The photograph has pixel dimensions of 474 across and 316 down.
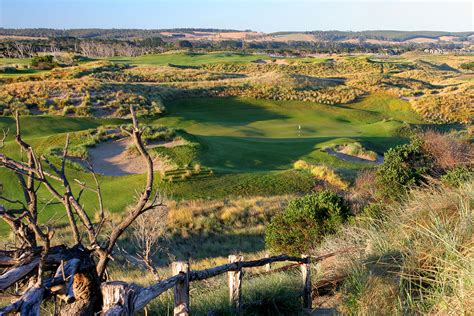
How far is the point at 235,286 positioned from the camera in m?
4.99

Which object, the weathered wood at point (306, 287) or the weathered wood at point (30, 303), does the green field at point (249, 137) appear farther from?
the weathered wood at point (30, 303)

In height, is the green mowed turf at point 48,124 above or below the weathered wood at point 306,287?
above

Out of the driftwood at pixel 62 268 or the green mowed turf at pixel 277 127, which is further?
the green mowed turf at pixel 277 127

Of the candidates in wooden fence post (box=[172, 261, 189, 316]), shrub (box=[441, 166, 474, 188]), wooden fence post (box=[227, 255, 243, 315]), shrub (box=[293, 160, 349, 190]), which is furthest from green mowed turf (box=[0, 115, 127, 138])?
wooden fence post (box=[172, 261, 189, 316])

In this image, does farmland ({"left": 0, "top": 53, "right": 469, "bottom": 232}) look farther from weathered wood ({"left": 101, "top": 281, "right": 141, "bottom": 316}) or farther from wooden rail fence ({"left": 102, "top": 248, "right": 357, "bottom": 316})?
weathered wood ({"left": 101, "top": 281, "right": 141, "bottom": 316})

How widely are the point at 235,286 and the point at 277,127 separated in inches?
1147

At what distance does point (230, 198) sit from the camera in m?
18.0

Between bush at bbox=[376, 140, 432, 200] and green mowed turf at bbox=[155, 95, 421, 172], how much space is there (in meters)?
7.91

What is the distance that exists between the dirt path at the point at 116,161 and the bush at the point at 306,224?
9975mm

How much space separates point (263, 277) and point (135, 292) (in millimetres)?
3416

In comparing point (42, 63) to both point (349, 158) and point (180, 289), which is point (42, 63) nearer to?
point (349, 158)

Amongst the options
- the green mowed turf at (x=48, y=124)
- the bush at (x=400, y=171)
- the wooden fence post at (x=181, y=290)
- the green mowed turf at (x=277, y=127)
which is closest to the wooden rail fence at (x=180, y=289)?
the wooden fence post at (x=181, y=290)

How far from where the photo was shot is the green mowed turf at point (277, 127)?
2319 cm

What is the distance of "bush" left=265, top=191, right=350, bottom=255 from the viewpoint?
997 cm
